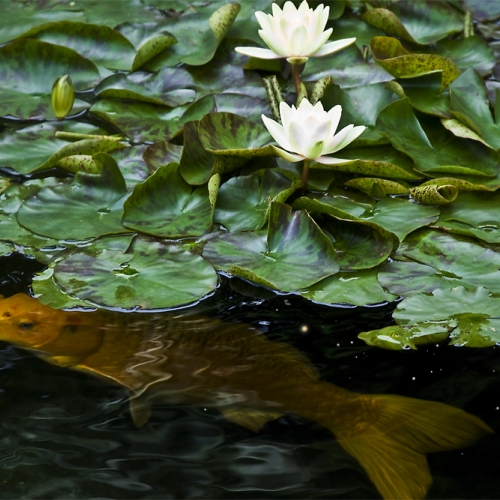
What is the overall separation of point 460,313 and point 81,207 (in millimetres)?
959

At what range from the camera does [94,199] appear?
1729mm

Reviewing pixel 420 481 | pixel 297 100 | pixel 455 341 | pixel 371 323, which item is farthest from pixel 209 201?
pixel 420 481

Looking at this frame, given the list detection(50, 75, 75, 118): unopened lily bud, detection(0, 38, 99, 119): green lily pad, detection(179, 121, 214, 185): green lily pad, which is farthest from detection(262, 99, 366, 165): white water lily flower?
detection(0, 38, 99, 119): green lily pad

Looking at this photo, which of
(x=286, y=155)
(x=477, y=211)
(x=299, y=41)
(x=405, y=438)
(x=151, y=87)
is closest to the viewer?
(x=405, y=438)

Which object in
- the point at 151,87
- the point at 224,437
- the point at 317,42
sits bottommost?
the point at 224,437

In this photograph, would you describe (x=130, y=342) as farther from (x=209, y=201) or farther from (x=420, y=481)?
(x=420, y=481)

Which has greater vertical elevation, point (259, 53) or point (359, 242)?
point (259, 53)

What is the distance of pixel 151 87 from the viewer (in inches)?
84.8

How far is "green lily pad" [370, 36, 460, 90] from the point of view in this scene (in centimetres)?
195

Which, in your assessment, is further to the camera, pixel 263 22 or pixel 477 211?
pixel 263 22

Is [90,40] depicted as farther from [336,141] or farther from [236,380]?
[236,380]

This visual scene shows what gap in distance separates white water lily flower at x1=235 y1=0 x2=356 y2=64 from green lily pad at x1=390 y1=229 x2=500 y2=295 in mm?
588

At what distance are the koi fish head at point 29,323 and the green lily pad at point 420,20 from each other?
1.52 m

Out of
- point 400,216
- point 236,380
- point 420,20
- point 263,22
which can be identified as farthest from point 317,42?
point 236,380
